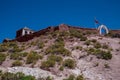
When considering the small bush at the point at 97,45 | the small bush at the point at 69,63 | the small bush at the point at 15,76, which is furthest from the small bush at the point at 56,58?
the small bush at the point at 97,45

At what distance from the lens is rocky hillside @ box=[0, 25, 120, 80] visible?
16828 millimetres

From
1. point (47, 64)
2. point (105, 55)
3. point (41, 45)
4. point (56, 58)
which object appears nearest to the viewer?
point (47, 64)

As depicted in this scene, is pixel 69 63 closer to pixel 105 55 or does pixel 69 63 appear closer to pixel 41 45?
pixel 105 55

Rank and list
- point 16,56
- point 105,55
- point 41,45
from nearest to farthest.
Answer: point 105,55 → point 16,56 → point 41,45

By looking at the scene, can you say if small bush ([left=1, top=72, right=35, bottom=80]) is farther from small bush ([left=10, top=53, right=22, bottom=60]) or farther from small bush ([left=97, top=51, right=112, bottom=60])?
small bush ([left=97, top=51, right=112, bottom=60])

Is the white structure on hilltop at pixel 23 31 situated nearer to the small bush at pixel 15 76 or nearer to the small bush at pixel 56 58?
the small bush at pixel 56 58

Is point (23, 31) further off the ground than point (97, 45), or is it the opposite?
point (23, 31)

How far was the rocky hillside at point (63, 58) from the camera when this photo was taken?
55.2ft

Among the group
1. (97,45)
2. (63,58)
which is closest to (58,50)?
(63,58)

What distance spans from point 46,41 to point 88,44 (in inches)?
166

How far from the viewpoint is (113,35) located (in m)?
28.5

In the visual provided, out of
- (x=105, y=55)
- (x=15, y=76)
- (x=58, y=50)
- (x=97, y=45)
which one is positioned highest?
(x=97, y=45)

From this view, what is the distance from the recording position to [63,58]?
2011 centimetres

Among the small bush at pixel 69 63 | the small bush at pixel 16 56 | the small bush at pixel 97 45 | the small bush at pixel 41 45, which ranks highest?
the small bush at pixel 41 45
